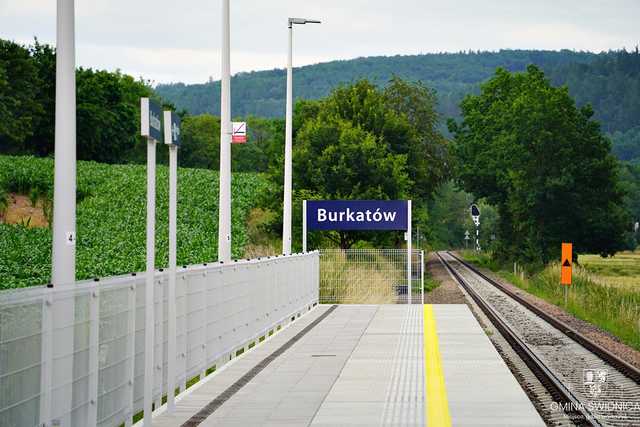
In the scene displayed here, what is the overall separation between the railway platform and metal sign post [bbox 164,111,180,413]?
397mm

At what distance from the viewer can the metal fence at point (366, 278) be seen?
36.7 meters

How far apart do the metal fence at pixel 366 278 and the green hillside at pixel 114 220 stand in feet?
29.9

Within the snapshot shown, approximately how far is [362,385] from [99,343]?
17.6 feet

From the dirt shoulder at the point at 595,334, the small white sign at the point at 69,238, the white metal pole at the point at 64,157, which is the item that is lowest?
the dirt shoulder at the point at 595,334

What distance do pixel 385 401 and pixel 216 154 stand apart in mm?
147067

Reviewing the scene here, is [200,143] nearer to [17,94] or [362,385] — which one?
[17,94]

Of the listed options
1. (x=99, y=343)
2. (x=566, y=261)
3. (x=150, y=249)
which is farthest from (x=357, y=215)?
(x=99, y=343)

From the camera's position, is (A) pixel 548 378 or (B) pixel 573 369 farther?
(B) pixel 573 369

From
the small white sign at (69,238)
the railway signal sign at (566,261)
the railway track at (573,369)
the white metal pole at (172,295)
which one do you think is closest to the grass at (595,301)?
the railway signal sign at (566,261)

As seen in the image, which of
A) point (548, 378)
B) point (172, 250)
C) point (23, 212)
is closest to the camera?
point (172, 250)

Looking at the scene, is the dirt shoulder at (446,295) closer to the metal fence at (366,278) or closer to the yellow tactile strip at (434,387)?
the metal fence at (366,278)

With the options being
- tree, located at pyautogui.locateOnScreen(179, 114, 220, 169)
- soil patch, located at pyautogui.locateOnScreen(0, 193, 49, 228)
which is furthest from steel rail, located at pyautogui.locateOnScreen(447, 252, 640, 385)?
tree, located at pyautogui.locateOnScreen(179, 114, 220, 169)

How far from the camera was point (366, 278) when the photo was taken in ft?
122

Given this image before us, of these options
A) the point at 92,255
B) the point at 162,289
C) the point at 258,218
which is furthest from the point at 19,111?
the point at 162,289
